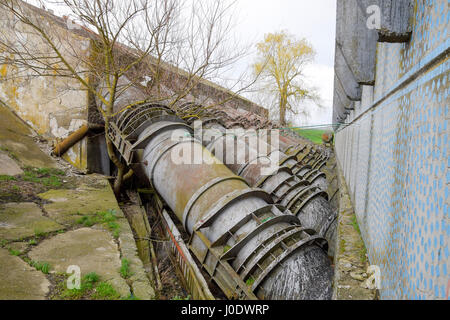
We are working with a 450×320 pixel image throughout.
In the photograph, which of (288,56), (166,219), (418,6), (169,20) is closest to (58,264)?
(166,219)

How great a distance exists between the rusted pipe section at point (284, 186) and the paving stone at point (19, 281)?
3971 mm

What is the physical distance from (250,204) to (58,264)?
8.38 feet

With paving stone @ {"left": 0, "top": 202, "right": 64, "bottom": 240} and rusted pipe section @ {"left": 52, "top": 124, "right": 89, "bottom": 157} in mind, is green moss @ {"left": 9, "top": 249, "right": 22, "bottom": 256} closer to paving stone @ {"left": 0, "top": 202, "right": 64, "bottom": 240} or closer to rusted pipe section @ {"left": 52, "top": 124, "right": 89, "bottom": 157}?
paving stone @ {"left": 0, "top": 202, "right": 64, "bottom": 240}

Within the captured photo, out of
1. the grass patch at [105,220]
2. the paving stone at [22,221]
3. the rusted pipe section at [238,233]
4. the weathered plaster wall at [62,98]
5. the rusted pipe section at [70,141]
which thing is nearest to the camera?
the rusted pipe section at [238,233]

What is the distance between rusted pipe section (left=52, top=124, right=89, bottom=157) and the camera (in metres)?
8.20

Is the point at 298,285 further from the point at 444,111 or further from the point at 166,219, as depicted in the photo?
the point at 166,219

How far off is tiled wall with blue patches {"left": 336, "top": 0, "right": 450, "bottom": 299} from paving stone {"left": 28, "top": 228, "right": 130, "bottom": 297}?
2686 mm

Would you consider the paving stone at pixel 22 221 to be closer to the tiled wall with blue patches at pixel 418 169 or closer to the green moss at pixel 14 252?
the green moss at pixel 14 252

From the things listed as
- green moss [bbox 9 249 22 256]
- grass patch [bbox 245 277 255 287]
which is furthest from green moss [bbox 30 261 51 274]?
grass patch [bbox 245 277 255 287]

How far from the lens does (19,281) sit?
3.01 metres

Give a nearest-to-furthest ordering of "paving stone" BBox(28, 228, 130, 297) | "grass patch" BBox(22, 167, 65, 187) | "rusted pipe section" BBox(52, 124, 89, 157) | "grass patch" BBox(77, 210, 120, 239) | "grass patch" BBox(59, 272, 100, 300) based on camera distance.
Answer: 1. "grass patch" BBox(59, 272, 100, 300)
2. "paving stone" BBox(28, 228, 130, 297)
3. "grass patch" BBox(77, 210, 120, 239)
4. "grass patch" BBox(22, 167, 65, 187)
5. "rusted pipe section" BBox(52, 124, 89, 157)

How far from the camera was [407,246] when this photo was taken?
4.52 feet

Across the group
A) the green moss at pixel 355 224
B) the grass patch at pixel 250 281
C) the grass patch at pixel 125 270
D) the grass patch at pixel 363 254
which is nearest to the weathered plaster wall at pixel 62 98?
the green moss at pixel 355 224

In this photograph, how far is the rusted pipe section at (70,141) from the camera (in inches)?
323
